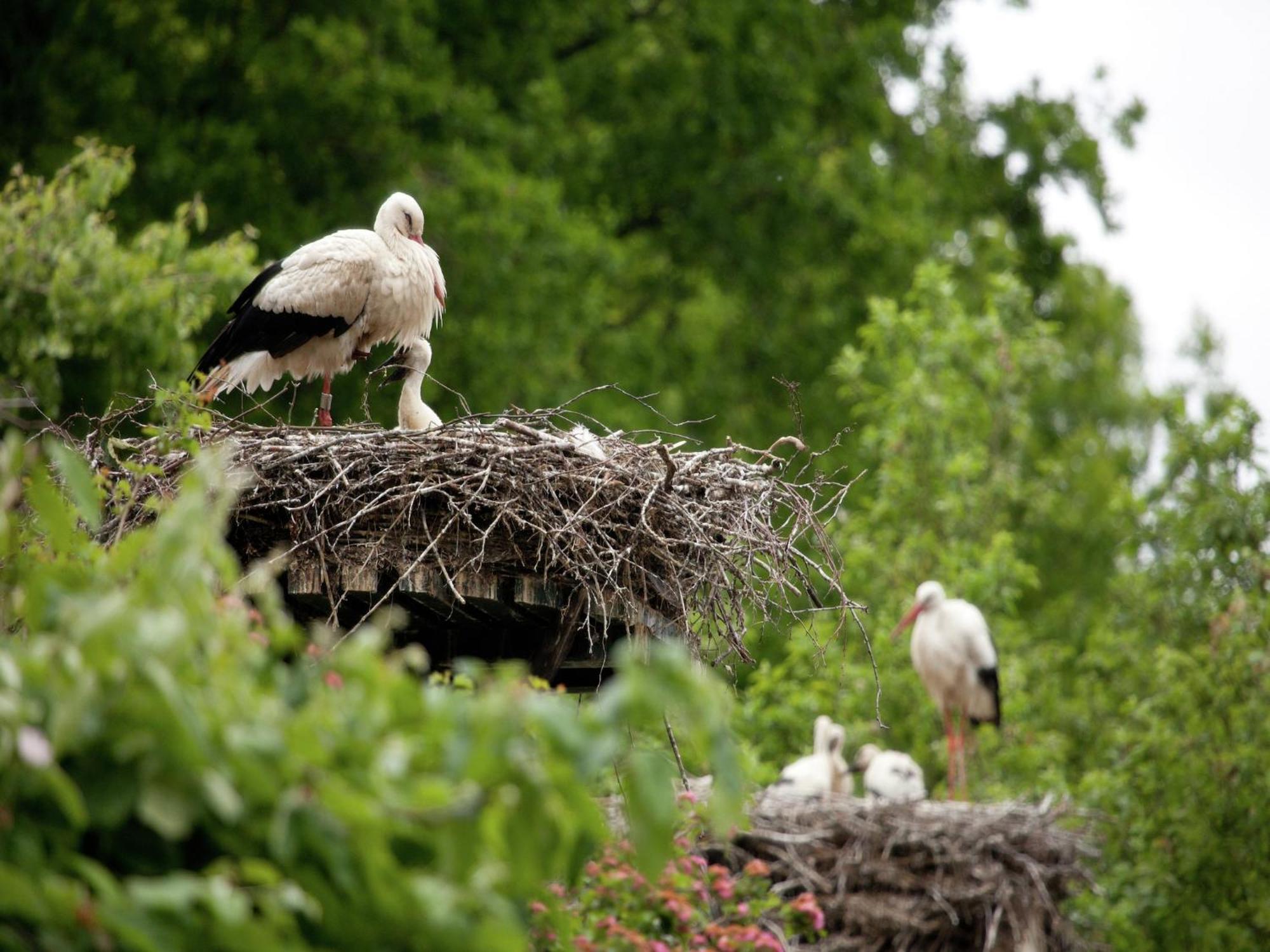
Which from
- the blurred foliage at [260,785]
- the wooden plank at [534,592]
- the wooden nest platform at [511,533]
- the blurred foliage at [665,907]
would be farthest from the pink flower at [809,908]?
the blurred foliage at [260,785]

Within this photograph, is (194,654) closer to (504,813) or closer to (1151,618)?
(504,813)

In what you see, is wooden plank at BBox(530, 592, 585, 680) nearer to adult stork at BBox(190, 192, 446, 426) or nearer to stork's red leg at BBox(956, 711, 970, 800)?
adult stork at BBox(190, 192, 446, 426)

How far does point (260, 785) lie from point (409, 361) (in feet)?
14.7

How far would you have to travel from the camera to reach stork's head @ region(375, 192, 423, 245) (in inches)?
245

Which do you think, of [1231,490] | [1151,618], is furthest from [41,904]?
[1151,618]

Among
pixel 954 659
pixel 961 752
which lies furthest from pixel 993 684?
pixel 961 752

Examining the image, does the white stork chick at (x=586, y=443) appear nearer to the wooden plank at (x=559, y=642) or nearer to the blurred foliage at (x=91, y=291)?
the wooden plank at (x=559, y=642)

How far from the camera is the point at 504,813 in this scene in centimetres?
167

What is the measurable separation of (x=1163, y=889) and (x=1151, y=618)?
2.75 m

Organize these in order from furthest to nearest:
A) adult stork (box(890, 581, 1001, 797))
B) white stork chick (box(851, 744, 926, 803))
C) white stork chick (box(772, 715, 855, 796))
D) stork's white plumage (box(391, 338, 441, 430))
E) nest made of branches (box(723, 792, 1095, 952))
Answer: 1. adult stork (box(890, 581, 1001, 797))
2. white stork chick (box(851, 744, 926, 803))
3. white stork chick (box(772, 715, 855, 796))
4. nest made of branches (box(723, 792, 1095, 952))
5. stork's white plumage (box(391, 338, 441, 430))

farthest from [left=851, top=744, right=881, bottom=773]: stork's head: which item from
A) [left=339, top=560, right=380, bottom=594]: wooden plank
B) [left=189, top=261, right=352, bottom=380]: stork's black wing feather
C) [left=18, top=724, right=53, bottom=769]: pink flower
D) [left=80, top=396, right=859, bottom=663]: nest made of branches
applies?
[left=18, top=724, right=53, bottom=769]: pink flower

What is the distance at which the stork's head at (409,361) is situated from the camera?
19.6 feet

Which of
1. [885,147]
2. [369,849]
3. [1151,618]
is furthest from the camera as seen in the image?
[885,147]

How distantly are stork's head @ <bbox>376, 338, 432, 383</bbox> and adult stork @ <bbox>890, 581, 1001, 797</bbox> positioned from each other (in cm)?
511
